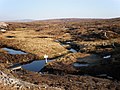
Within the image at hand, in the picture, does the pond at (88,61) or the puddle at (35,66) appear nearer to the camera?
the puddle at (35,66)

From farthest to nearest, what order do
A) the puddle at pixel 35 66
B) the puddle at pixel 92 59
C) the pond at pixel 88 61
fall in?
the puddle at pixel 92 59 < the pond at pixel 88 61 < the puddle at pixel 35 66

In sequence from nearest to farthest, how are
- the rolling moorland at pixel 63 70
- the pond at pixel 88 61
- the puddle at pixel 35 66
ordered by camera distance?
the rolling moorland at pixel 63 70 < the puddle at pixel 35 66 < the pond at pixel 88 61

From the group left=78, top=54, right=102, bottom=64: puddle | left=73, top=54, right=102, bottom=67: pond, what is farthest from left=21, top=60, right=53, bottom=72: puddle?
left=78, top=54, right=102, bottom=64: puddle

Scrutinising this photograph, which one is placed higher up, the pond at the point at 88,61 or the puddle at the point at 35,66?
the pond at the point at 88,61

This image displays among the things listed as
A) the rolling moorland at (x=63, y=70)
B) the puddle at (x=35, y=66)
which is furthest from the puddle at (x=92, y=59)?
the puddle at (x=35, y=66)

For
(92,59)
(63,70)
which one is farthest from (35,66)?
(92,59)

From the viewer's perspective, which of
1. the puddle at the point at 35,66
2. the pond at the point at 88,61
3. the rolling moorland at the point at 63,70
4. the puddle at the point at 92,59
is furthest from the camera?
the puddle at the point at 92,59

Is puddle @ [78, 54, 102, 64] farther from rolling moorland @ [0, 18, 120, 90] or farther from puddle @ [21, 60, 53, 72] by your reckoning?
puddle @ [21, 60, 53, 72]

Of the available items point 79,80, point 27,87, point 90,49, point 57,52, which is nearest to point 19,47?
point 57,52

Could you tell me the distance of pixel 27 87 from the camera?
24.8 meters

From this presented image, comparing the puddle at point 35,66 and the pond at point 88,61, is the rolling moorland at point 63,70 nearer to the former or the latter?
the pond at point 88,61

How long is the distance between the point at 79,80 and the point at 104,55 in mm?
16485

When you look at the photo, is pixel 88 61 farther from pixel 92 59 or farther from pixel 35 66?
pixel 35 66

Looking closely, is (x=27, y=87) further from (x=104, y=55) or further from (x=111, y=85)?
(x=104, y=55)
